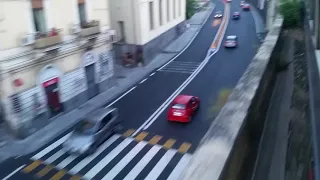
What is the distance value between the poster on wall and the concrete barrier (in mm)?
19182

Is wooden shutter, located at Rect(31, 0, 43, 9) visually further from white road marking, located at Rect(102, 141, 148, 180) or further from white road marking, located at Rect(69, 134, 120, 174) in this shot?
white road marking, located at Rect(102, 141, 148, 180)

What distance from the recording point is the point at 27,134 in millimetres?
18359

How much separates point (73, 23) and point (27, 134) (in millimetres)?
7700

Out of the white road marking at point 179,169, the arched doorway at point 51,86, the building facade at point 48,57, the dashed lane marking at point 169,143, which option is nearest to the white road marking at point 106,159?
the dashed lane marking at point 169,143

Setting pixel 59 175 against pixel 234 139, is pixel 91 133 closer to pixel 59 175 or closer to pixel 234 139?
pixel 59 175

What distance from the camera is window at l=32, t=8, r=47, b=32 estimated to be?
1889cm

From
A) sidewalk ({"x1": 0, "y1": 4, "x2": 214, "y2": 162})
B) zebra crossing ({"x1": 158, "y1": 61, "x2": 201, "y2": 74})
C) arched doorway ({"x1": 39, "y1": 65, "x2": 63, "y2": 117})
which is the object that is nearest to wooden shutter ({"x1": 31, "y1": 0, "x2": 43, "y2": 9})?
arched doorway ({"x1": 39, "y1": 65, "x2": 63, "y2": 117})

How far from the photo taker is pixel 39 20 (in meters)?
19.2

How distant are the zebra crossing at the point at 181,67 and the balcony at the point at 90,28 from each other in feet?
29.3

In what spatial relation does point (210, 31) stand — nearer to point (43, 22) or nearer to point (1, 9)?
point (43, 22)

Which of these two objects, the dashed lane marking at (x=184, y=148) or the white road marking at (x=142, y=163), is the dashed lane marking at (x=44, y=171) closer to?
the white road marking at (x=142, y=163)

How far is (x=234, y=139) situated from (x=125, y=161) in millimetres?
12028

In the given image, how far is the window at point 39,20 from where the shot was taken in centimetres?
1889

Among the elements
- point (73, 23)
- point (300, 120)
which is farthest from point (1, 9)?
point (300, 120)
